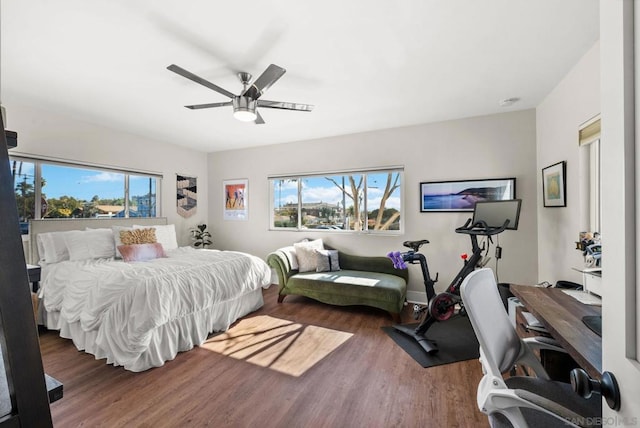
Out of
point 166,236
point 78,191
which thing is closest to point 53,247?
point 78,191

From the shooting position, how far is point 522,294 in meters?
1.86

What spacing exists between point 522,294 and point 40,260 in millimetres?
4762

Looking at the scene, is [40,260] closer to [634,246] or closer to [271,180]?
[271,180]

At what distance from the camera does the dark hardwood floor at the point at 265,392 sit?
1.71 m

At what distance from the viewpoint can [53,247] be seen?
3041 millimetres

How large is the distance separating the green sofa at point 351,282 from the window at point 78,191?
244 cm

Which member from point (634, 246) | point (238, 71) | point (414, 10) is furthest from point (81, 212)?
point (634, 246)

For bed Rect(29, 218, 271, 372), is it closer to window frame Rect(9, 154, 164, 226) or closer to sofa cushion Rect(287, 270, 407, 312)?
window frame Rect(9, 154, 164, 226)

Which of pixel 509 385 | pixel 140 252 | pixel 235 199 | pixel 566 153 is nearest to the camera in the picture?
pixel 509 385

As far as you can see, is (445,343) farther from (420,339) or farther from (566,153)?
(566,153)

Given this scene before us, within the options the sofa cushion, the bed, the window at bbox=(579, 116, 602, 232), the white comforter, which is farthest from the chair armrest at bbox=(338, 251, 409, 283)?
the window at bbox=(579, 116, 602, 232)

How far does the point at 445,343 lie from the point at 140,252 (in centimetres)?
354

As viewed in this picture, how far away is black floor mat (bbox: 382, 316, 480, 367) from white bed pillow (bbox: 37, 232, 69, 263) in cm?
378

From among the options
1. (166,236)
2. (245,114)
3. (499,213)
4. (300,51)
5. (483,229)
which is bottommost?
(166,236)
